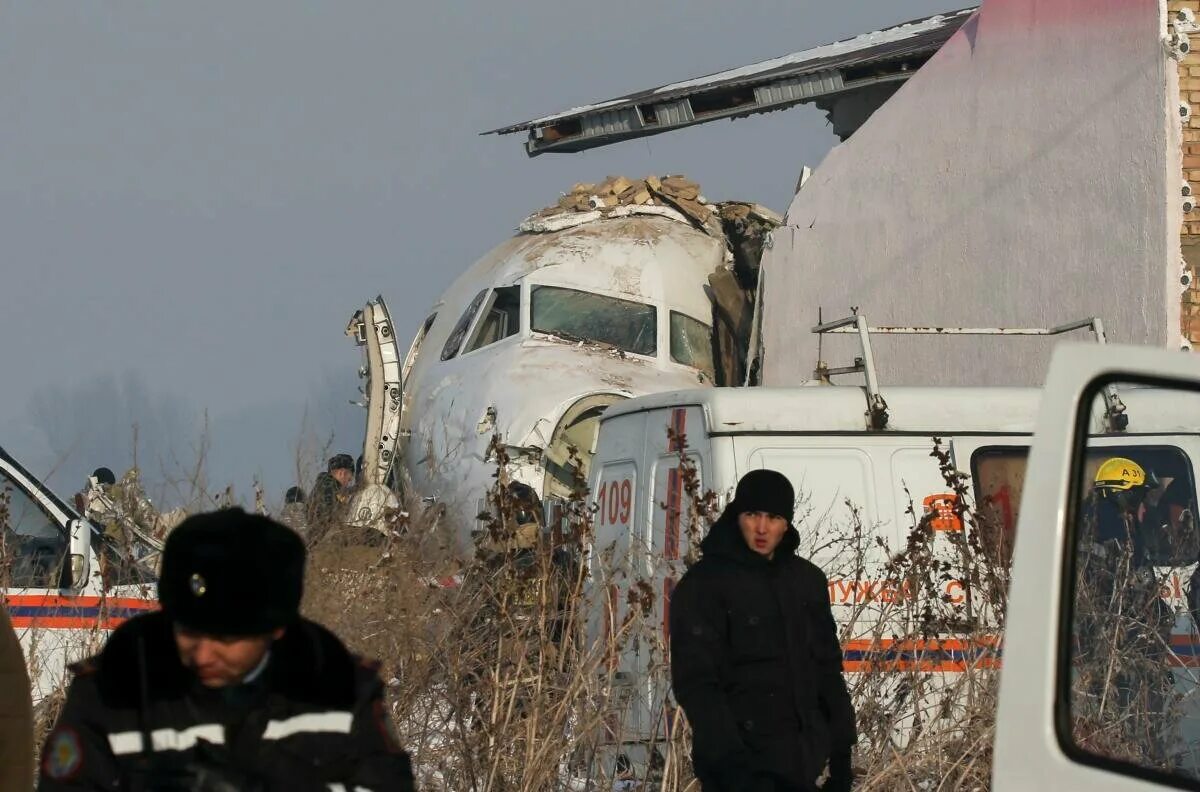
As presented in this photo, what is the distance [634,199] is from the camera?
16.2 meters

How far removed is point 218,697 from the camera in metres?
2.71

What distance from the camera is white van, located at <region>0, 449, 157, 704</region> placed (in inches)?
311

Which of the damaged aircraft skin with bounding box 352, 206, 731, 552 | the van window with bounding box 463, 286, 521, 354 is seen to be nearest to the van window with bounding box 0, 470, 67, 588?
the damaged aircraft skin with bounding box 352, 206, 731, 552

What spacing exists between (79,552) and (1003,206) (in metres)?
6.40

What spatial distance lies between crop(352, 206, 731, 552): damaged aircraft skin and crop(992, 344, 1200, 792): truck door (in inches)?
395

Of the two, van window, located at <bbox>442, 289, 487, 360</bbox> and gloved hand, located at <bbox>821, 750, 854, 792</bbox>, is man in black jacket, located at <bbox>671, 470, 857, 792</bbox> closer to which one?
gloved hand, located at <bbox>821, 750, 854, 792</bbox>

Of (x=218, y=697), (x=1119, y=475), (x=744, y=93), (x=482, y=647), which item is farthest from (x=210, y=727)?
(x=744, y=93)

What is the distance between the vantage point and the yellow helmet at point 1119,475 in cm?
325

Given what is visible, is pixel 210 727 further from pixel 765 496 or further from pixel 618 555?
pixel 618 555

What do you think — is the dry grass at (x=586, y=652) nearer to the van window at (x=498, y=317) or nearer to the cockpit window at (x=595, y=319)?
the cockpit window at (x=595, y=319)

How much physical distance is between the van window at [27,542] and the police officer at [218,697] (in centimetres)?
568

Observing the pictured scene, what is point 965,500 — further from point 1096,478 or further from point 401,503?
point 1096,478

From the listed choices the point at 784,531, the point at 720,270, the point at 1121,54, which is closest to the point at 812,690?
the point at 784,531

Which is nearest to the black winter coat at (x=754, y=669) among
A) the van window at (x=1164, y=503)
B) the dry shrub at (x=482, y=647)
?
the dry shrub at (x=482, y=647)
